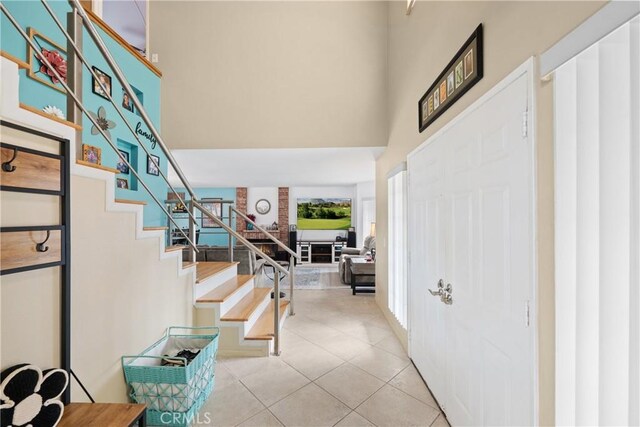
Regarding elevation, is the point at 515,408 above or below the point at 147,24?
below

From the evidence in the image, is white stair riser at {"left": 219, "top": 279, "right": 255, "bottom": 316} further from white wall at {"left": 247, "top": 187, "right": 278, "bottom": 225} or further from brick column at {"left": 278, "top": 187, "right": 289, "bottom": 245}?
white wall at {"left": 247, "top": 187, "right": 278, "bottom": 225}

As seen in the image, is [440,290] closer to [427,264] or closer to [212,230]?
[427,264]

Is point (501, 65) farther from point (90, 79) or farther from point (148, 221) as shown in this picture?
point (148, 221)

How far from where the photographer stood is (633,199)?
74 cm

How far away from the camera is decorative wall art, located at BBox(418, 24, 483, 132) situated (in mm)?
1388

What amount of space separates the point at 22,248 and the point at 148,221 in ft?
8.87

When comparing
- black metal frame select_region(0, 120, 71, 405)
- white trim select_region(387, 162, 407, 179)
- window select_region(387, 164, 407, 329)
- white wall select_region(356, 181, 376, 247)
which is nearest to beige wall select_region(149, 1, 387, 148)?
white trim select_region(387, 162, 407, 179)

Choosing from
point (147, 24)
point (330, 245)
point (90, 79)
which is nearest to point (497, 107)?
point (90, 79)

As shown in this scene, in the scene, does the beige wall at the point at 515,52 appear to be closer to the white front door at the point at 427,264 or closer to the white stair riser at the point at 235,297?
the white front door at the point at 427,264

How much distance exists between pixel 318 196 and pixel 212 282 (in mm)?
5991

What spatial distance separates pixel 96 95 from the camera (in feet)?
9.05

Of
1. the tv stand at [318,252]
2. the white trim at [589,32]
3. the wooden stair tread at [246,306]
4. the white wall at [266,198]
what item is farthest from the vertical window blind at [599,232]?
the white wall at [266,198]

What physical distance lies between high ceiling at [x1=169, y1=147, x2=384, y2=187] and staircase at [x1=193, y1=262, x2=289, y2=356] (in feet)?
5.84

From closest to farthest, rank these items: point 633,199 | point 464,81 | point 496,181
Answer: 1. point 633,199
2. point 496,181
3. point 464,81
